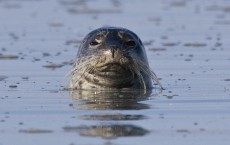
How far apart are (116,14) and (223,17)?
Result: 226cm

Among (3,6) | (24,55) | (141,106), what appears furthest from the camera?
(3,6)

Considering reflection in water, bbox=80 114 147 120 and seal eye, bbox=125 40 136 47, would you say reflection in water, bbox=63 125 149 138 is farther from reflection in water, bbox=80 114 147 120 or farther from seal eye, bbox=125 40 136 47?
seal eye, bbox=125 40 136 47

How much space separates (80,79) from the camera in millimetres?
11461

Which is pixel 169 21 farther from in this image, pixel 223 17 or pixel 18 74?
pixel 18 74

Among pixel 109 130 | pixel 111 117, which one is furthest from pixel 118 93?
pixel 109 130

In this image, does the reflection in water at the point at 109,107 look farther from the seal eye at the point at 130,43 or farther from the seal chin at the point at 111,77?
the seal eye at the point at 130,43

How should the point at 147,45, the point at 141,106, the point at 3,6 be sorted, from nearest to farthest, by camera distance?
the point at 141,106
the point at 147,45
the point at 3,6

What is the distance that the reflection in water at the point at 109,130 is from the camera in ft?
26.6

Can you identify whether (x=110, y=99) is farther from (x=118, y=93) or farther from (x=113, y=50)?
(x=113, y=50)

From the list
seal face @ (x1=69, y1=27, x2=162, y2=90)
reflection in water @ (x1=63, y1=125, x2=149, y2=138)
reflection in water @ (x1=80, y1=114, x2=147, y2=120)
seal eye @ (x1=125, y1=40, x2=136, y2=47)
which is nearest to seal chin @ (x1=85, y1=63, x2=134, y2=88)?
seal face @ (x1=69, y1=27, x2=162, y2=90)

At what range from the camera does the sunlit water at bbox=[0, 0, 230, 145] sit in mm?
8320

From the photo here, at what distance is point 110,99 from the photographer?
34.1 feet

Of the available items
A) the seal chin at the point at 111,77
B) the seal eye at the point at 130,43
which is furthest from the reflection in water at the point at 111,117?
the seal eye at the point at 130,43

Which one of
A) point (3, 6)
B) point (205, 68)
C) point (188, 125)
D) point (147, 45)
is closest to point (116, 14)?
point (3, 6)
